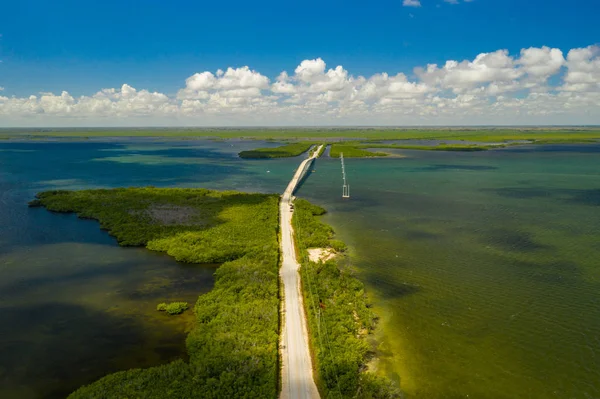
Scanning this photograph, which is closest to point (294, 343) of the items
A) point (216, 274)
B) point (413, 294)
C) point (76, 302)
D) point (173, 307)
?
point (173, 307)

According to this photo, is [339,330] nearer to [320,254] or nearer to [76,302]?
[320,254]

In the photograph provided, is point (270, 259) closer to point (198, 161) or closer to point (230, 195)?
point (230, 195)

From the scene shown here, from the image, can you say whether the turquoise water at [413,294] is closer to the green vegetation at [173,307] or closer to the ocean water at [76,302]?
the ocean water at [76,302]

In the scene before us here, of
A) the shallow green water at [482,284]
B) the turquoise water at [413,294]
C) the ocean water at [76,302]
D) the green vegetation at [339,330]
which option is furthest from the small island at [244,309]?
the shallow green water at [482,284]

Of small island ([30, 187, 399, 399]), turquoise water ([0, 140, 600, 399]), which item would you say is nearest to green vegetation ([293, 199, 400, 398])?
small island ([30, 187, 399, 399])

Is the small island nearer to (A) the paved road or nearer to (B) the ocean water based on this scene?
(A) the paved road

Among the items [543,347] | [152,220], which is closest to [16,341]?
[152,220]
